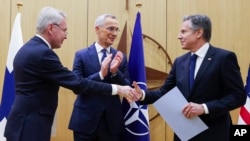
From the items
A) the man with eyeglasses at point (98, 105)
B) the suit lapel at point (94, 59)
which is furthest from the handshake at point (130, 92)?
the suit lapel at point (94, 59)

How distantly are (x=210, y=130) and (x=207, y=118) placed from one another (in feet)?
0.27

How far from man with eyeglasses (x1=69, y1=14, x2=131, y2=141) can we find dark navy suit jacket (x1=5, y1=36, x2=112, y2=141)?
455 mm

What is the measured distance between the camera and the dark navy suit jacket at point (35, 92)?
2.08m

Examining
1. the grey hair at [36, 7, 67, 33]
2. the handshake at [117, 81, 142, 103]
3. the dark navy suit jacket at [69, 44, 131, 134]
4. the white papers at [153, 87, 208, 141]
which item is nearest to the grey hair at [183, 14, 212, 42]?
the white papers at [153, 87, 208, 141]

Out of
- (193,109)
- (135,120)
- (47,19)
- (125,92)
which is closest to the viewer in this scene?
(193,109)

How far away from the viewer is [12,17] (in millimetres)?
3773

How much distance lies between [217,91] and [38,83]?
1.22m

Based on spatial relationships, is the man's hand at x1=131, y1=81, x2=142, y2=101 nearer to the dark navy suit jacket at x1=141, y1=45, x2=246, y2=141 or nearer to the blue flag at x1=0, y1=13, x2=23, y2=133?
the dark navy suit jacket at x1=141, y1=45, x2=246, y2=141

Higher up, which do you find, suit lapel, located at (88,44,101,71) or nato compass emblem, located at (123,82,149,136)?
suit lapel, located at (88,44,101,71)

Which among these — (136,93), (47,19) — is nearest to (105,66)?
(136,93)

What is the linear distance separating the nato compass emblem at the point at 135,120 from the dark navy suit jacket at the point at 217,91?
838 millimetres

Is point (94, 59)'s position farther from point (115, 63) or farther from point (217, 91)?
point (217, 91)

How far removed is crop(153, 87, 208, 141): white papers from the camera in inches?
81.6

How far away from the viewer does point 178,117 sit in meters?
2.13
